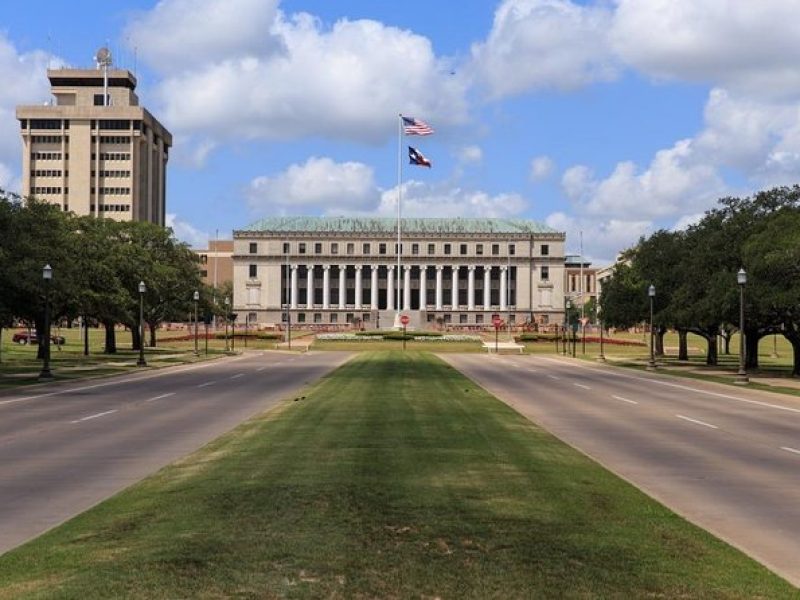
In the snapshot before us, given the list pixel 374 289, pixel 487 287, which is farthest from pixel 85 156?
pixel 487 287

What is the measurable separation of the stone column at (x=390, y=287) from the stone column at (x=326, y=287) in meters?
11.1

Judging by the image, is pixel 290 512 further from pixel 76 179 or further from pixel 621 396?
pixel 76 179

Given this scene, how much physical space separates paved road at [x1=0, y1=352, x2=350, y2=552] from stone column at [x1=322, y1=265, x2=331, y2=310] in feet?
474

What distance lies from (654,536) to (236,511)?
4.12 meters

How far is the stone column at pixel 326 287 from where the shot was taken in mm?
186375

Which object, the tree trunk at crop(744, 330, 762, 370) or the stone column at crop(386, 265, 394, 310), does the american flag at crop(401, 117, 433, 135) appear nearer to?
the tree trunk at crop(744, 330, 762, 370)

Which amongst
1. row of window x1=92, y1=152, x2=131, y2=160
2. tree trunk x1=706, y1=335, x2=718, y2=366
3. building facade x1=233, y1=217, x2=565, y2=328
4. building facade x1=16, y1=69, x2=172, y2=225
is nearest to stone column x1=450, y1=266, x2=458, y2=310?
building facade x1=233, y1=217, x2=565, y2=328

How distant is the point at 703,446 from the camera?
1889cm

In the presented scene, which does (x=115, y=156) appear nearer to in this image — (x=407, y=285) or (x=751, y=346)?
(x=407, y=285)

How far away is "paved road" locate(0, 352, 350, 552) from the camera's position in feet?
40.5

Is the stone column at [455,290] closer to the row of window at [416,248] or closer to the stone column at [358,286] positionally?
the row of window at [416,248]

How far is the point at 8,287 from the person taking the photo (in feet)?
143

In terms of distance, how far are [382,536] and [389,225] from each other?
18211 centimetres

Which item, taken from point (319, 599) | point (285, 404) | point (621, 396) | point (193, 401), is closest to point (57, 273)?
point (193, 401)
